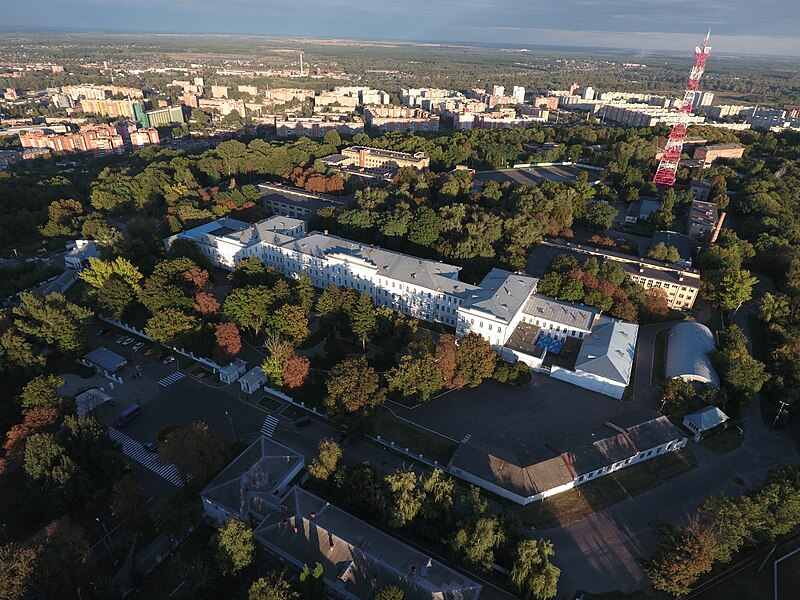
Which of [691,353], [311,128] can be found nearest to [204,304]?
[691,353]

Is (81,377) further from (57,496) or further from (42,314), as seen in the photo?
(57,496)

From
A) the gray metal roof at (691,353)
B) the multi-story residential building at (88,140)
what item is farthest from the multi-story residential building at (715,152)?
the multi-story residential building at (88,140)

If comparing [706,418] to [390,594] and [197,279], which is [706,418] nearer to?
[390,594]

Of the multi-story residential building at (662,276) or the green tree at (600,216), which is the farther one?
the green tree at (600,216)

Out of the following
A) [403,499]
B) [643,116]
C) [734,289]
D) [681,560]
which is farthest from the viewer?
[643,116]

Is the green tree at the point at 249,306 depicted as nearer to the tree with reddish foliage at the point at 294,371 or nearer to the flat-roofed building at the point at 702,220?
the tree with reddish foliage at the point at 294,371

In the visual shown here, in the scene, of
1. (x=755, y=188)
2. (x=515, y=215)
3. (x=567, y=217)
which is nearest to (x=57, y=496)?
(x=515, y=215)
